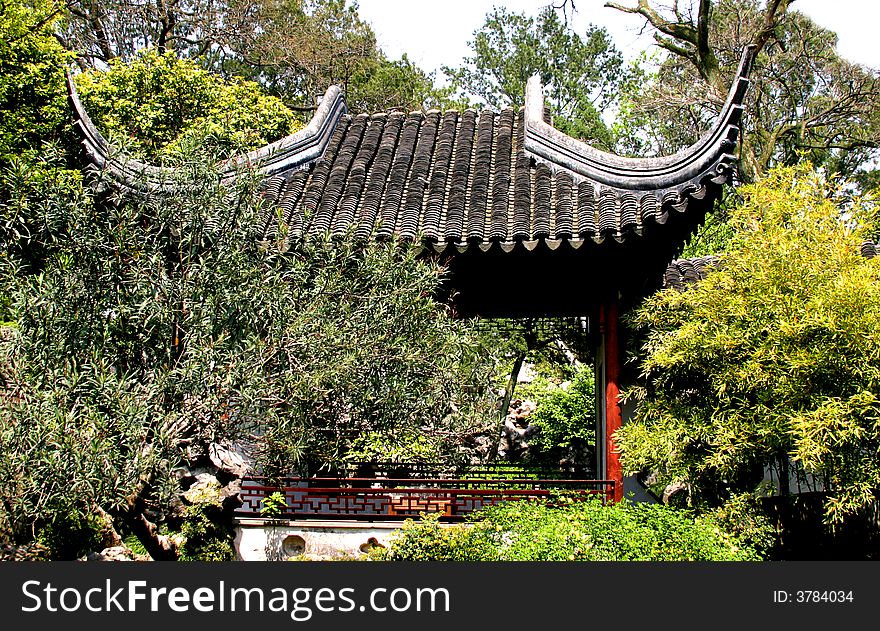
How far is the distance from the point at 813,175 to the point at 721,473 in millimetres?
2347

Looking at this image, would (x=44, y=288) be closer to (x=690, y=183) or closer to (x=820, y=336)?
(x=690, y=183)

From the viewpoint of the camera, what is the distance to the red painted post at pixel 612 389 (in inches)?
239

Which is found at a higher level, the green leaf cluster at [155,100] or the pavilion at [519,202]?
the green leaf cluster at [155,100]

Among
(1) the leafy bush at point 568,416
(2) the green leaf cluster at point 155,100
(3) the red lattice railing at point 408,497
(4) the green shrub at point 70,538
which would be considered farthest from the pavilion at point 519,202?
(2) the green leaf cluster at point 155,100

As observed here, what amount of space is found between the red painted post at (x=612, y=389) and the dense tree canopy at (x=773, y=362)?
176 mm

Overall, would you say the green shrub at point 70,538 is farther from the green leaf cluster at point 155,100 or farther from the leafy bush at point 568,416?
the leafy bush at point 568,416

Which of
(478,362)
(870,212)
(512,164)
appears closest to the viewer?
(478,362)

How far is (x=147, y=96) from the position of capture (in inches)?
442

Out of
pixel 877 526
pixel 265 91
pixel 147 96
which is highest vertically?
pixel 265 91

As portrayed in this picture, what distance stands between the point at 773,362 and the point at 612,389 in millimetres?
1277

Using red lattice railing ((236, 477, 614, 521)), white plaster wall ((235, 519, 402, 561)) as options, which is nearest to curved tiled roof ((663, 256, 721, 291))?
red lattice railing ((236, 477, 614, 521))

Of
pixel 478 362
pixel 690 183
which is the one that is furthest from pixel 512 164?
pixel 478 362

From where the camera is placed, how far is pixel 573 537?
4652 millimetres

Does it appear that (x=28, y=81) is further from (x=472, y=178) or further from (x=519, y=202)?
(x=519, y=202)
